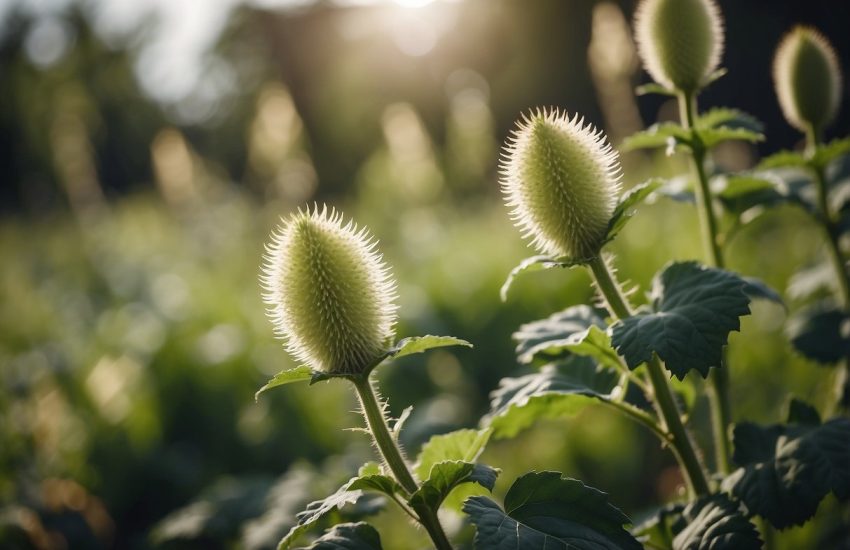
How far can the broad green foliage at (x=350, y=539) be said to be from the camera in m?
1.15

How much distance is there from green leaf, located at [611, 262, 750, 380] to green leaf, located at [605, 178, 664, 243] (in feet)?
0.54

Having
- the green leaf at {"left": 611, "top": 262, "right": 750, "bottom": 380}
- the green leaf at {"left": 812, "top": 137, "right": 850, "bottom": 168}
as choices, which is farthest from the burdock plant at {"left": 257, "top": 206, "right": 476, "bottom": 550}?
the green leaf at {"left": 812, "top": 137, "right": 850, "bottom": 168}

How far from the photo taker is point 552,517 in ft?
3.75

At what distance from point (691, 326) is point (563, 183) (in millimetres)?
339

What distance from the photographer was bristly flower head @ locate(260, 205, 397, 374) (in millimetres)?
1242

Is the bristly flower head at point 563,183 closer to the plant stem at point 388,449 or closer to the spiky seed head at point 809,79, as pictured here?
the plant stem at point 388,449

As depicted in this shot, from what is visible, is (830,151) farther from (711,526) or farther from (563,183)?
(711,526)

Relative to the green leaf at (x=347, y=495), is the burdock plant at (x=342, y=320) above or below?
above

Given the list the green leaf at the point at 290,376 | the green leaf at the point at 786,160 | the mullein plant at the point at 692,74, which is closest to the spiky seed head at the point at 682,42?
the mullein plant at the point at 692,74

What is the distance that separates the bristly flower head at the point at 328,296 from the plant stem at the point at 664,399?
0.41 meters

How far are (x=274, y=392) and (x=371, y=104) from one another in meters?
13.4

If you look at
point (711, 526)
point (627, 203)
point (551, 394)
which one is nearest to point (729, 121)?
point (627, 203)

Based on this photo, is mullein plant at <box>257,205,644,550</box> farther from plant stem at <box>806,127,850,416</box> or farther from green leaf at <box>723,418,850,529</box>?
plant stem at <box>806,127,850,416</box>

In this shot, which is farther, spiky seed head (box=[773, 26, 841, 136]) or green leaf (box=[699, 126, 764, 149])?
Result: spiky seed head (box=[773, 26, 841, 136])
